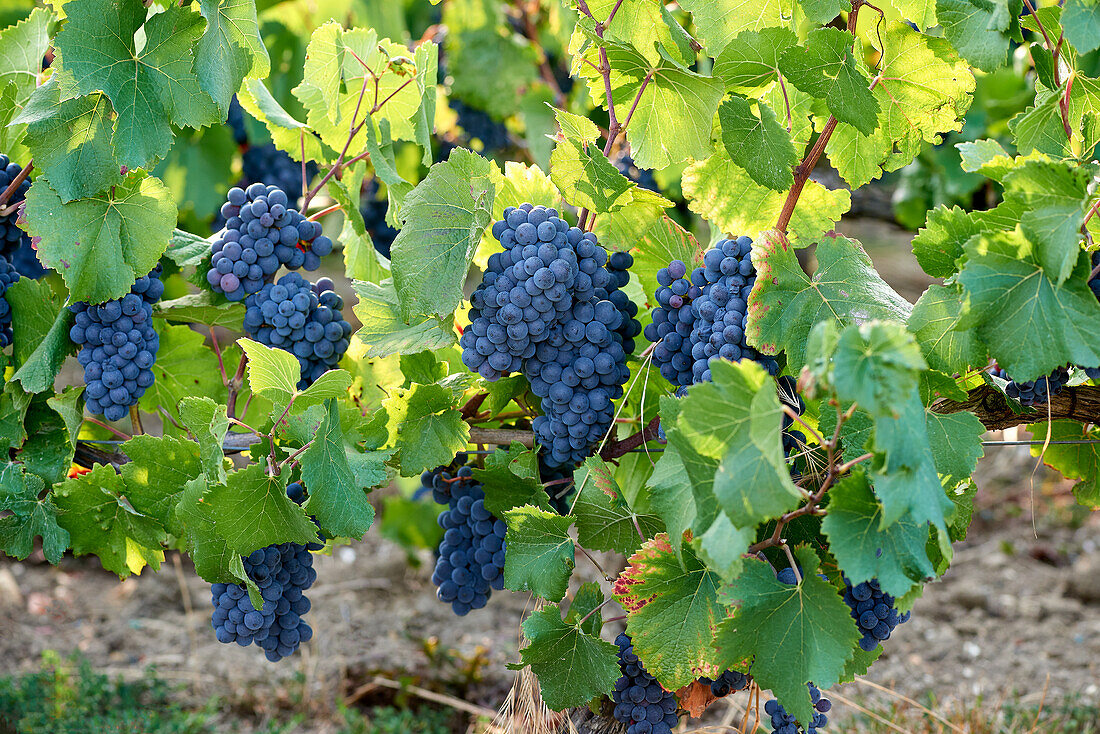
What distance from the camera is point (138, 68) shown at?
116 cm

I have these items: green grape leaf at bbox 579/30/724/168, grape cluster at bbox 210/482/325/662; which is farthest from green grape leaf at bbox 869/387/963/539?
grape cluster at bbox 210/482/325/662

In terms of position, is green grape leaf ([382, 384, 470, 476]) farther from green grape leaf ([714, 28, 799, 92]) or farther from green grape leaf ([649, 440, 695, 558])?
green grape leaf ([714, 28, 799, 92])

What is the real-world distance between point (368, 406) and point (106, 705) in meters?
1.66

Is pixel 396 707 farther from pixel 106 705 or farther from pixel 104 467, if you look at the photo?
pixel 104 467

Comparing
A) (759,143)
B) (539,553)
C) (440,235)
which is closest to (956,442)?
(759,143)

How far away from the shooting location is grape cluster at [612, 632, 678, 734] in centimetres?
124

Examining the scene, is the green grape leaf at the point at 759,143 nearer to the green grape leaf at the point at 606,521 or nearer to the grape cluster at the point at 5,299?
the green grape leaf at the point at 606,521

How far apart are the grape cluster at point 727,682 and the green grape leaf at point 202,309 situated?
3.07ft

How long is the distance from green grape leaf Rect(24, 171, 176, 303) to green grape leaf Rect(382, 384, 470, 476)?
0.41m

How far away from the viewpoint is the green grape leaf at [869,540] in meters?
0.89

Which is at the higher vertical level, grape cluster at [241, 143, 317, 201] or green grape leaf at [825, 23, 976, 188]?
green grape leaf at [825, 23, 976, 188]

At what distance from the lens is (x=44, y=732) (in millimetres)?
2191

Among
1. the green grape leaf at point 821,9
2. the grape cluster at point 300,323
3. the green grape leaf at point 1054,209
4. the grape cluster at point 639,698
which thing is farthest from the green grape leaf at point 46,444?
the green grape leaf at point 1054,209

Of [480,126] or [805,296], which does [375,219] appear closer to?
[480,126]
